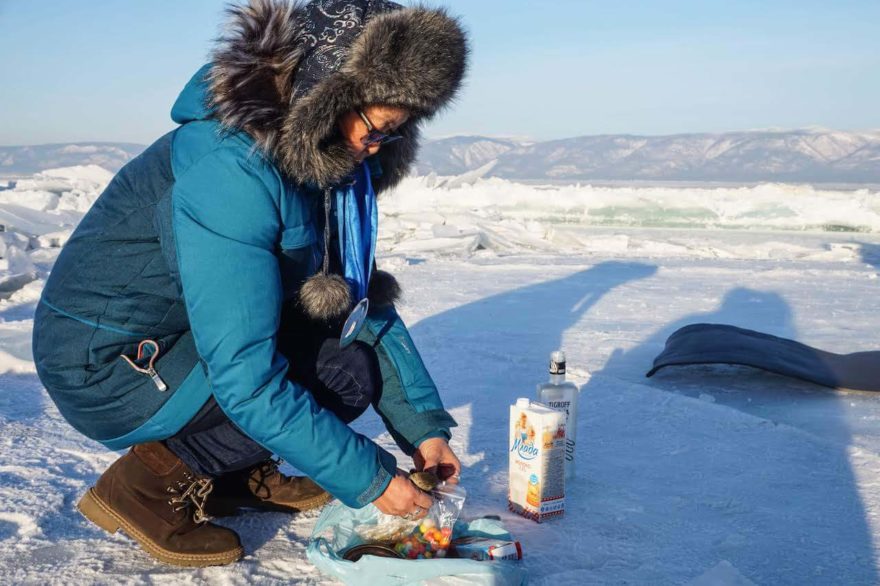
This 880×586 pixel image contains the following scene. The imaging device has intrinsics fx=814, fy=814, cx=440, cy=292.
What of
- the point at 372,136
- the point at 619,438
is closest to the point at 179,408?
the point at 372,136

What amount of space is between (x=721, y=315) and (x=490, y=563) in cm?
362

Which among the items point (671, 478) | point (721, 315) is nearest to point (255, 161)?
point (671, 478)

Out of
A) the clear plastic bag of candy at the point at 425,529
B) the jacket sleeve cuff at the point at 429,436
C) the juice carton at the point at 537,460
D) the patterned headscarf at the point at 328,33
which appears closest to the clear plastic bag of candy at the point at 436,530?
the clear plastic bag of candy at the point at 425,529

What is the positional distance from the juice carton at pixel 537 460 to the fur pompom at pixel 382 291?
42 centimetres

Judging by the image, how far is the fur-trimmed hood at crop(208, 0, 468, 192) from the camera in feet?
4.91

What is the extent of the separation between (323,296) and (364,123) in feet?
1.19

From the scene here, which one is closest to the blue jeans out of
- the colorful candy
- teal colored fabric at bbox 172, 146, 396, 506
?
teal colored fabric at bbox 172, 146, 396, 506

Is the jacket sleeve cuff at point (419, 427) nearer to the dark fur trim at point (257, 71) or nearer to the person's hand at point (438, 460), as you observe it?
the person's hand at point (438, 460)

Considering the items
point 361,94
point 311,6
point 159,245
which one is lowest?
point 159,245

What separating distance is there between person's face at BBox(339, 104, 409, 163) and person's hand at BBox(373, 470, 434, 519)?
66cm

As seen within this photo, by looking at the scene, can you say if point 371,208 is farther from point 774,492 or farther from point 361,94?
point 774,492

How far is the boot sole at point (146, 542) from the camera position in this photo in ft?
5.55

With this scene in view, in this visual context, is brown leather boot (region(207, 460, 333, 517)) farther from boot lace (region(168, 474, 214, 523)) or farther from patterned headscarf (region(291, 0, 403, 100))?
patterned headscarf (region(291, 0, 403, 100))

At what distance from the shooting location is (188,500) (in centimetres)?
178
